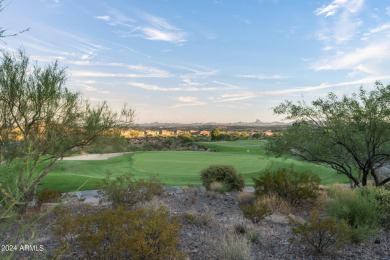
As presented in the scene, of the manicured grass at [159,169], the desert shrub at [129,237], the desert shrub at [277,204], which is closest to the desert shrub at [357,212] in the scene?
the desert shrub at [277,204]

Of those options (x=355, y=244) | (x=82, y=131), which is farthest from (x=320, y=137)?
(x=82, y=131)

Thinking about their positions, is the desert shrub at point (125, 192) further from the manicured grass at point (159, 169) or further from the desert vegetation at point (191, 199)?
the manicured grass at point (159, 169)

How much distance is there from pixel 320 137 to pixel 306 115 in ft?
3.48

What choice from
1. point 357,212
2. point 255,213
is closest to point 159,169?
point 255,213

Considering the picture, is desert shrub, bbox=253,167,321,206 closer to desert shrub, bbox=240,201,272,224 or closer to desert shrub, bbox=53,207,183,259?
desert shrub, bbox=240,201,272,224

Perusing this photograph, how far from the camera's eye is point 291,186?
11.6 meters

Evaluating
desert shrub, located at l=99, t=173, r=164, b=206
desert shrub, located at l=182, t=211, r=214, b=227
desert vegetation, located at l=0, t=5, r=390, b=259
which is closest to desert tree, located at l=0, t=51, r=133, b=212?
desert vegetation, located at l=0, t=5, r=390, b=259

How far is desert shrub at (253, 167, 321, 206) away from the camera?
11477 mm

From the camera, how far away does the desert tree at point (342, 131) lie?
1202 cm

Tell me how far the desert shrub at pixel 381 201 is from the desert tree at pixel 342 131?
2805 mm

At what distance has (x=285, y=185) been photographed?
11.7 m

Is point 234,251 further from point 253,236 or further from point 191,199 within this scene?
point 191,199

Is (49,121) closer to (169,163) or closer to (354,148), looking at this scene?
(354,148)

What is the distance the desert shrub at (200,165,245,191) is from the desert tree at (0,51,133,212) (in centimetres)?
543
